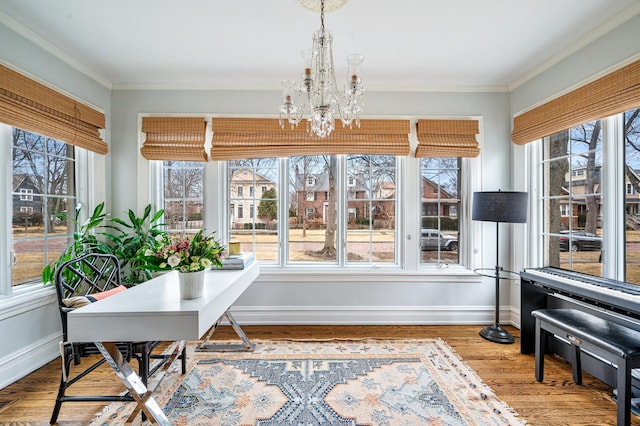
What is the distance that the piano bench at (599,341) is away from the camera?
63.2 inches

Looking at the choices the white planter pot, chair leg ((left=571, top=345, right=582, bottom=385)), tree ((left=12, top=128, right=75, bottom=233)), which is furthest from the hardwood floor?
tree ((left=12, top=128, right=75, bottom=233))

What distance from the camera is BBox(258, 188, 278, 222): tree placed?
10.9 feet

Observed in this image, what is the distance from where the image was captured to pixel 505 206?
8.65ft

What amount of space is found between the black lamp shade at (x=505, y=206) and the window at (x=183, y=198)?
2903 millimetres

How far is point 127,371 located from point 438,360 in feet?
7.33

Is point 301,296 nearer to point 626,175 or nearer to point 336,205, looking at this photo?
point 336,205

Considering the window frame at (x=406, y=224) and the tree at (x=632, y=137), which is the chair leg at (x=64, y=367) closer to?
the window frame at (x=406, y=224)

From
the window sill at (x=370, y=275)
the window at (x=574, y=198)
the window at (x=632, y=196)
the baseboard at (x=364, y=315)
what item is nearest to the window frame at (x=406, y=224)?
the window sill at (x=370, y=275)

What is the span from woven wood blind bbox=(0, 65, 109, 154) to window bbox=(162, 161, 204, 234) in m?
0.67

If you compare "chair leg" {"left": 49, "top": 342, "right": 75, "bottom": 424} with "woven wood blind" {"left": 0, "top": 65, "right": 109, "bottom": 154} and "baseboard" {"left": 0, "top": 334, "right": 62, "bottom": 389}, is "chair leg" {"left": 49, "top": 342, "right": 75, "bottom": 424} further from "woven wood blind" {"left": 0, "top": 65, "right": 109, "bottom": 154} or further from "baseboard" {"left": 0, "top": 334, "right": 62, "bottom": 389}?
"woven wood blind" {"left": 0, "top": 65, "right": 109, "bottom": 154}

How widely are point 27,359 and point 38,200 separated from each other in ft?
4.15

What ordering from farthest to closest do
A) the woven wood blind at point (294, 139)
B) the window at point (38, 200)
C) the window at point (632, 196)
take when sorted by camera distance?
the woven wood blind at point (294, 139) < the window at point (38, 200) < the window at point (632, 196)

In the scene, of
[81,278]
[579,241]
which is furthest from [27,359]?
[579,241]

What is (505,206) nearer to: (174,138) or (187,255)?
(187,255)
